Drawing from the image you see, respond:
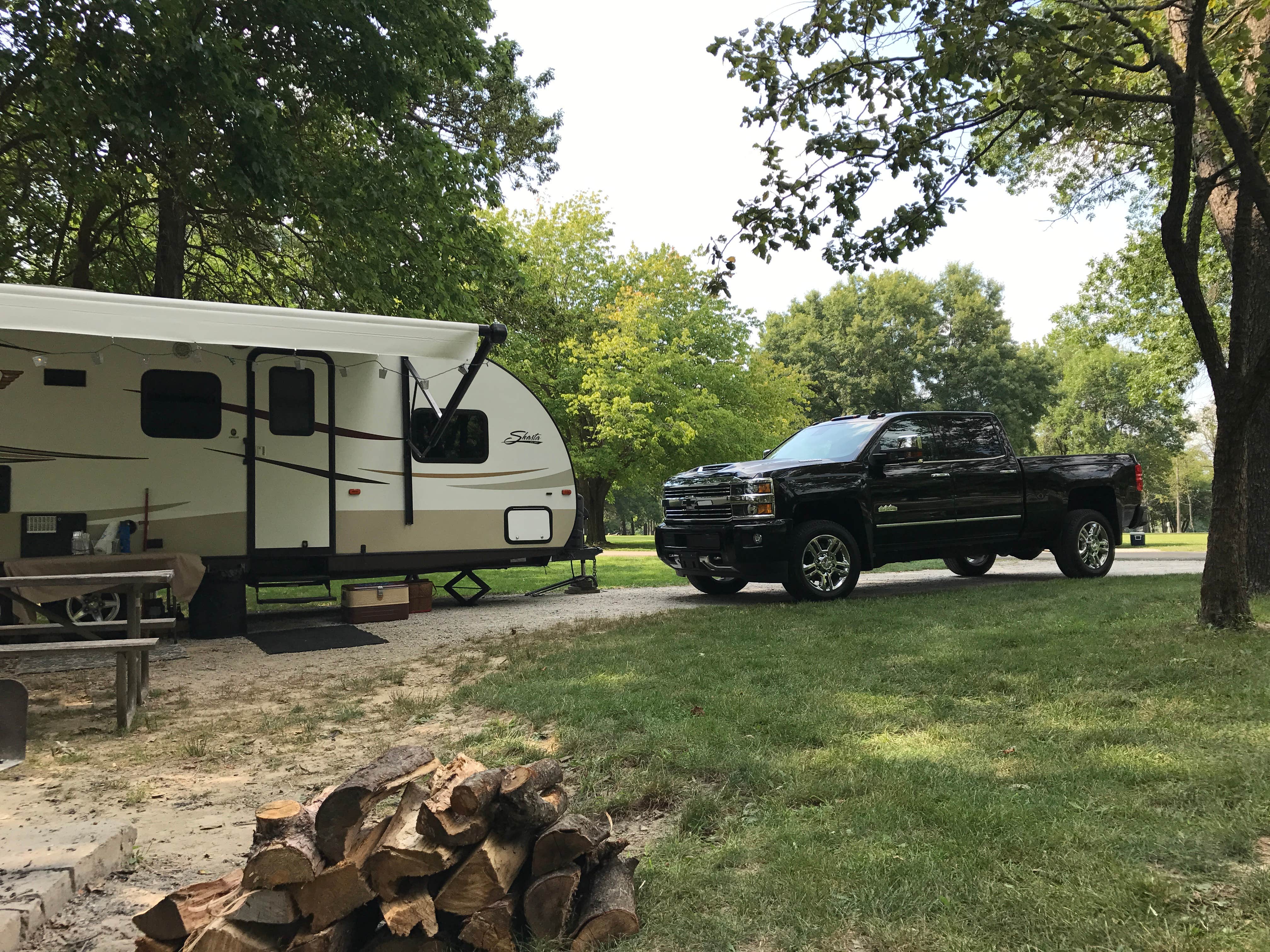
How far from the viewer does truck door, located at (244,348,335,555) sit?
882 cm

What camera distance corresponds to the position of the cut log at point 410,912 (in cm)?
231

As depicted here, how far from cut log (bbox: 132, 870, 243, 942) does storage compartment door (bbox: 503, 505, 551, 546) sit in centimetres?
803

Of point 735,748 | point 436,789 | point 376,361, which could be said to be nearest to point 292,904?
point 436,789

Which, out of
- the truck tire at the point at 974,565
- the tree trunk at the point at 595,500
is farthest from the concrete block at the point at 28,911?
the tree trunk at the point at 595,500

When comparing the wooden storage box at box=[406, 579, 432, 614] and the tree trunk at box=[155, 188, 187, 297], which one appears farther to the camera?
the tree trunk at box=[155, 188, 187, 297]

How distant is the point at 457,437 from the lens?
33.5ft

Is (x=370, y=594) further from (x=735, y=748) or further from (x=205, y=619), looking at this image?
(x=735, y=748)

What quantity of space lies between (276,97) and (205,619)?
245 inches

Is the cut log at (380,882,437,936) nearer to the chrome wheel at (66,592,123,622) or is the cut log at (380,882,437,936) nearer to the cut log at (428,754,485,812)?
the cut log at (428,754,485,812)

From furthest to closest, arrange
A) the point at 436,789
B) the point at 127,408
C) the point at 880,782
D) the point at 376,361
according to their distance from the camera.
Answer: the point at 376,361, the point at 127,408, the point at 880,782, the point at 436,789

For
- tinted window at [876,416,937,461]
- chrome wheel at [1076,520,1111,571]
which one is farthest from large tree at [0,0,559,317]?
chrome wheel at [1076,520,1111,571]

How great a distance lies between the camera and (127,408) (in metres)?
8.29

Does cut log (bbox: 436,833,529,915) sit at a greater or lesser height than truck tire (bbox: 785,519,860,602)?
lesser

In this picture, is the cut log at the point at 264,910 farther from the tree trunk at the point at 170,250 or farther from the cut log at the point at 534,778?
the tree trunk at the point at 170,250
